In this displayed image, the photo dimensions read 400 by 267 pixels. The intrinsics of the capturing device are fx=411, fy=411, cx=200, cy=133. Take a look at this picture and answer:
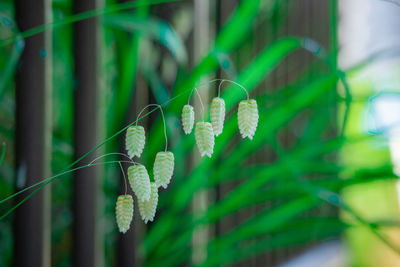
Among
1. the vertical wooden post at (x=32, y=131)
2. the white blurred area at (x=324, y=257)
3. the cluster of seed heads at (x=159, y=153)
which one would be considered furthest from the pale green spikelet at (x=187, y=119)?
the white blurred area at (x=324, y=257)

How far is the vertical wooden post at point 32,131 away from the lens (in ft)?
0.88

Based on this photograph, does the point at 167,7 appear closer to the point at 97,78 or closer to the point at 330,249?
the point at 97,78

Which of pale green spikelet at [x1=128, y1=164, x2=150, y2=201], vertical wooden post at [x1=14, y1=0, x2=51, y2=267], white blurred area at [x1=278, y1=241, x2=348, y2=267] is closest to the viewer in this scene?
pale green spikelet at [x1=128, y1=164, x2=150, y2=201]

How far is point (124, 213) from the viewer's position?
0.56 feet

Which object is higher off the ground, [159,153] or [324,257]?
[324,257]

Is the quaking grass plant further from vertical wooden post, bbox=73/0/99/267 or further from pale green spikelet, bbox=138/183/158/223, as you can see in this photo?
vertical wooden post, bbox=73/0/99/267

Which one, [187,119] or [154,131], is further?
[154,131]

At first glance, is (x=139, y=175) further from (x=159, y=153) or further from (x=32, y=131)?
(x=32, y=131)

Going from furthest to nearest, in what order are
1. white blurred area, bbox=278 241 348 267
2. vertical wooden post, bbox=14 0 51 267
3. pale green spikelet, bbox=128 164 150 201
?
white blurred area, bbox=278 241 348 267
vertical wooden post, bbox=14 0 51 267
pale green spikelet, bbox=128 164 150 201

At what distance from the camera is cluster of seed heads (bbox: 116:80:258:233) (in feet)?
0.54

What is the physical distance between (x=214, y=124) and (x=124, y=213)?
0.17 ft

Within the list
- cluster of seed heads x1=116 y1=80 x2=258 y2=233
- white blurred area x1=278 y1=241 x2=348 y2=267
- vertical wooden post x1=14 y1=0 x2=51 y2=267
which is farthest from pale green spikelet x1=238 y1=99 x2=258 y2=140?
white blurred area x1=278 y1=241 x2=348 y2=267

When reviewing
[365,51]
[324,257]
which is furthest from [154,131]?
[365,51]

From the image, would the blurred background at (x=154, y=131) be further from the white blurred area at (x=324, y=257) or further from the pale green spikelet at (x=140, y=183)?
the white blurred area at (x=324, y=257)
